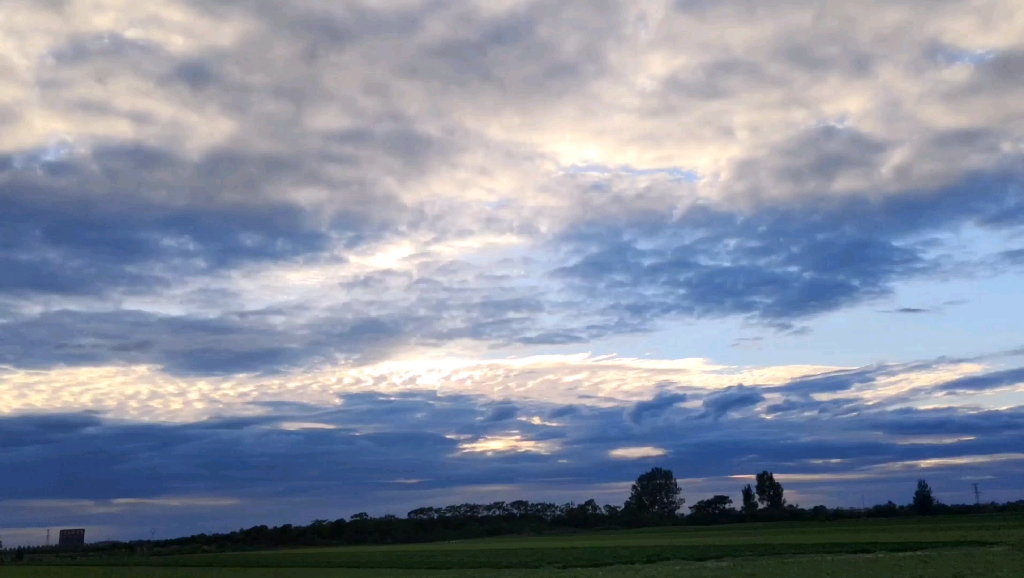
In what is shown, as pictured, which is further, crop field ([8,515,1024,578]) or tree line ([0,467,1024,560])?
tree line ([0,467,1024,560])

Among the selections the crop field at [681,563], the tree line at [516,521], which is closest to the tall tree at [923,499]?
the tree line at [516,521]

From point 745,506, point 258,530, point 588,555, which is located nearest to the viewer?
point 588,555

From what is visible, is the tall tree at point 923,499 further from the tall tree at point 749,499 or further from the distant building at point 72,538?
the distant building at point 72,538

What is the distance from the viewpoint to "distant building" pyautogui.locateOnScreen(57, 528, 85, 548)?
136 m

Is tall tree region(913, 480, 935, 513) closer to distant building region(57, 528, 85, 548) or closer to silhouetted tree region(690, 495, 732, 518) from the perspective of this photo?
silhouetted tree region(690, 495, 732, 518)

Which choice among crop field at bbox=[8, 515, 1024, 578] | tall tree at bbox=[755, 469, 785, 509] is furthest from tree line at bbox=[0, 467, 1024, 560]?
crop field at bbox=[8, 515, 1024, 578]

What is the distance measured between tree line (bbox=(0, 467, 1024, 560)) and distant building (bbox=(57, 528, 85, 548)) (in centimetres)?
743

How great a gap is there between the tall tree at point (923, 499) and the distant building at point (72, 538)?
144950mm

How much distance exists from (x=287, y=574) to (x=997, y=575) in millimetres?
45836

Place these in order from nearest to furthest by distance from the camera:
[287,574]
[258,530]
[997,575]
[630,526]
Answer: [997,575] < [287,574] < [258,530] < [630,526]

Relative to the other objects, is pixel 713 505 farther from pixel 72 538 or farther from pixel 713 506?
pixel 72 538

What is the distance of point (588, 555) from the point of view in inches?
2694

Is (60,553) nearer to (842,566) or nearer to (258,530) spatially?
(258,530)

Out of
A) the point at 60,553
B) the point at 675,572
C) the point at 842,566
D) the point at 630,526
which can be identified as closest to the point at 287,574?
the point at 675,572
